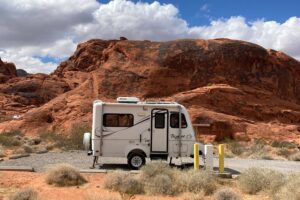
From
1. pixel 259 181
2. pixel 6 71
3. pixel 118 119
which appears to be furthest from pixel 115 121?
pixel 6 71

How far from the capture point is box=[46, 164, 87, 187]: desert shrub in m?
13.8

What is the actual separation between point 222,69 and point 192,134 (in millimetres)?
30501

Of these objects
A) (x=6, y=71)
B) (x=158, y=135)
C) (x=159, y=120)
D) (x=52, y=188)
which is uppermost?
(x=6, y=71)

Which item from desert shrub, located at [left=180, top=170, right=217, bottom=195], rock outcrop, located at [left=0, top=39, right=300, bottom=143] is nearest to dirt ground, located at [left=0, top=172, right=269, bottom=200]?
desert shrub, located at [left=180, top=170, right=217, bottom=195]

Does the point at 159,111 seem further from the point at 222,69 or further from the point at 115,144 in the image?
the point at 222,69

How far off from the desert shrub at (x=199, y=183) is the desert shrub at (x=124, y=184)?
4.26 feet

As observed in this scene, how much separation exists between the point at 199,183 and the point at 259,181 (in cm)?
181

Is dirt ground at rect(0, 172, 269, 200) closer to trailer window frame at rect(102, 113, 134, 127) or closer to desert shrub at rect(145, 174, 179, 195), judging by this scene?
desert shrub at rect(145, 174, 179, 195)

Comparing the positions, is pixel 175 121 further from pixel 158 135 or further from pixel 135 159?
pixel 135 159

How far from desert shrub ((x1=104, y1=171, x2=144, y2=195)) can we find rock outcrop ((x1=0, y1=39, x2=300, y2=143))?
28.2 metres

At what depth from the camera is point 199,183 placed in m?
12.5

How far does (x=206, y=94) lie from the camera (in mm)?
44531

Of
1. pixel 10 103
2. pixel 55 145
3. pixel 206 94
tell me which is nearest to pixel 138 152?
pixel 55 145

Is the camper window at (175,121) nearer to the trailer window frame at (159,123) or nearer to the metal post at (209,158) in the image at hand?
the trailer window frame at (159,123)
